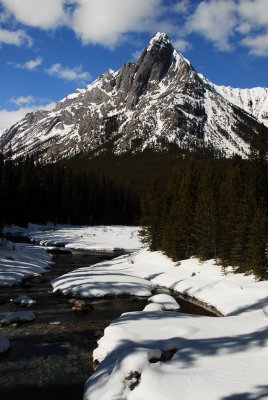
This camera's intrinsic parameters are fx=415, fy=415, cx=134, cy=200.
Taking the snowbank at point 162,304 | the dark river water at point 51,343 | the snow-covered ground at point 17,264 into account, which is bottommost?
the dark river water at point 51,343

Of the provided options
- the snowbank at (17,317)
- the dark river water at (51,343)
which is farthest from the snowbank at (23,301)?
the snowbank at (17,317)

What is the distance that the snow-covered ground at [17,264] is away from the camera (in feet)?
112

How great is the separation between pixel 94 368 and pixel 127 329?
2727mm

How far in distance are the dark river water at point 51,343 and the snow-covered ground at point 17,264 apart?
1.80 meters

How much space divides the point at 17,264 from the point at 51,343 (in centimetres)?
2122

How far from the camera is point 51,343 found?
19.5 metres

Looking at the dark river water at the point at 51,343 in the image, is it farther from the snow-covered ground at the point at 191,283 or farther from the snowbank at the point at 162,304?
the snow-covered ground at the point at 191,283

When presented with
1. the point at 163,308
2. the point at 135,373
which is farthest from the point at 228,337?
the point at 163,308

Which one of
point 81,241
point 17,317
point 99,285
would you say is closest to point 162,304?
point 99,285

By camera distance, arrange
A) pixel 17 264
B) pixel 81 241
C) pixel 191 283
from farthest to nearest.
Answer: pixel 81 241
pixel 17 264
pixel 191 283

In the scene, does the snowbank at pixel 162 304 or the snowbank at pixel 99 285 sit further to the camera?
the snowbank at pixel 99 285

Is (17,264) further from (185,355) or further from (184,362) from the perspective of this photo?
(184,362)

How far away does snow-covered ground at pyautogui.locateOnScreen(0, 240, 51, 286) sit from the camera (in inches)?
1339

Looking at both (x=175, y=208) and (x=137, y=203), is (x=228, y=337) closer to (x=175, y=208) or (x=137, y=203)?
(x=175, y=208)
